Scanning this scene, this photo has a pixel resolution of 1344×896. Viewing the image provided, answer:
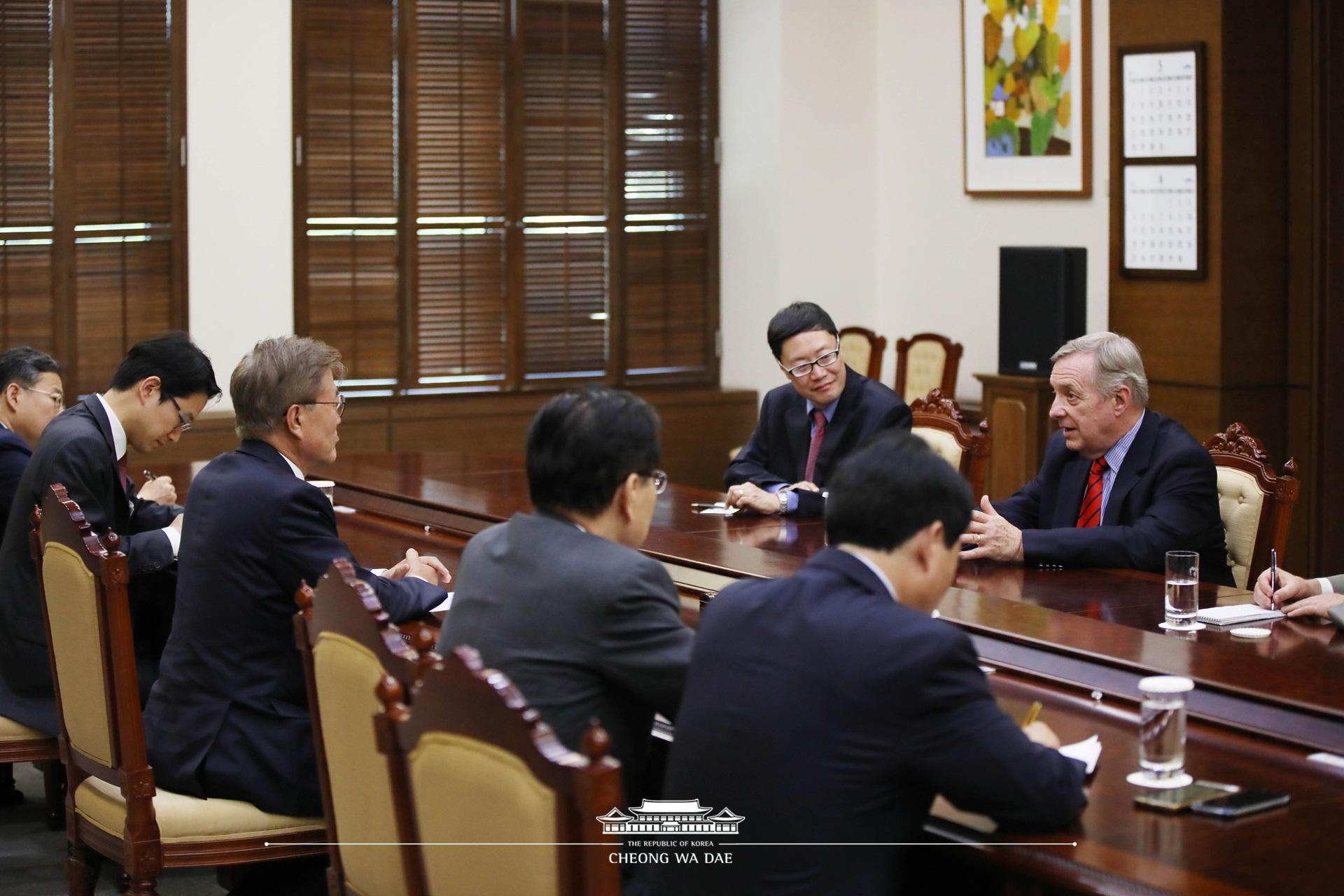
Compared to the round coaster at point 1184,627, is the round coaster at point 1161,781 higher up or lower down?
lower down

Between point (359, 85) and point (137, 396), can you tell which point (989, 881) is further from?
point (359, 85)

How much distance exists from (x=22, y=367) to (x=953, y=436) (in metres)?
2.64

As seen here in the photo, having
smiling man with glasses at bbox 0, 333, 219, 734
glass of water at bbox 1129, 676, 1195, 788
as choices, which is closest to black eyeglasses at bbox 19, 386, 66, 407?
smiling man with glasses at bbox 0, 333, 219, 734

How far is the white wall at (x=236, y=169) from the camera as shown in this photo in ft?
24.6

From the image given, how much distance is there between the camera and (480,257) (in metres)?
8.20

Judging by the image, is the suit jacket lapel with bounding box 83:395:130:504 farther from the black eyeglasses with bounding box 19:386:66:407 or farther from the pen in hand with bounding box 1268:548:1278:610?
the pen in hand with bounding box 1268:548:1278:610

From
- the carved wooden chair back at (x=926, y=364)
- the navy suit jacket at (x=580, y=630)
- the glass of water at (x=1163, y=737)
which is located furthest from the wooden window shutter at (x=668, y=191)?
the glass of water at (x=1163, y=737)

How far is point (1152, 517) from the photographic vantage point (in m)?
3.88

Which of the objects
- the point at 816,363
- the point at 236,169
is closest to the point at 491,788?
the point at 816,363

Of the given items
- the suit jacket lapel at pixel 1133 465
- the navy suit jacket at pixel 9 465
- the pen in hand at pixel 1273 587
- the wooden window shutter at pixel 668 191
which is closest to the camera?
the pen in hand at pixel 1273 587

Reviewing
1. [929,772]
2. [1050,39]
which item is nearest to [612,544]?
[929,772]

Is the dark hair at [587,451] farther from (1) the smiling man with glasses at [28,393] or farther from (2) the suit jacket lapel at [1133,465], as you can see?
(1) the smiling man with glasses at [28,393]

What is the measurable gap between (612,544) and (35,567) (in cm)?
192

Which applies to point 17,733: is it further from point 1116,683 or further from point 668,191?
point 668,191
